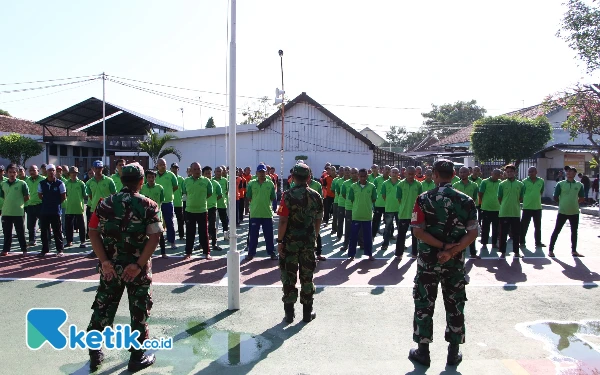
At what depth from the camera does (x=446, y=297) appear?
4.67 metres

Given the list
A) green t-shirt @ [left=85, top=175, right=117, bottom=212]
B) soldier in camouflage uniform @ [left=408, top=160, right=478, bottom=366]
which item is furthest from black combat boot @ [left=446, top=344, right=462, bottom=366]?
green t-shirt @ [left=85, top=175, right=117, bottom=212]

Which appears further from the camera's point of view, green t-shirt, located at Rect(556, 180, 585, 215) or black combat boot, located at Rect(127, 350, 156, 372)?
green t-shirt, located at Rect(556, 180, 585, 215)

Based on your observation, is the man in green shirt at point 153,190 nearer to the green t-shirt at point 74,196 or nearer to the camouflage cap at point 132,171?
the green t-shirt at point 74,196

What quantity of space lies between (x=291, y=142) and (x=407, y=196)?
71.9ft

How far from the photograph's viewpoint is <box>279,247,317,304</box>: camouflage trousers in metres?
5.87

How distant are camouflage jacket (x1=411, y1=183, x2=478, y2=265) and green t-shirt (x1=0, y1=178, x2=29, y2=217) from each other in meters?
8.66

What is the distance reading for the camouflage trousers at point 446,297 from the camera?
462 centimetres

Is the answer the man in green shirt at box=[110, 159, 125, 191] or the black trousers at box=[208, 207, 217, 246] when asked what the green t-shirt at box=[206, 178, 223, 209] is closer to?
the black trousers at box=[208, 207, 217, 246]

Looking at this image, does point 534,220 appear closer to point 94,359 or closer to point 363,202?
point 363,202

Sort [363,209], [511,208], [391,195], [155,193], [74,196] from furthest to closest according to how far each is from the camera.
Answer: [391,195] → [74,196] → [511,208] → [155,193] → [363,209]

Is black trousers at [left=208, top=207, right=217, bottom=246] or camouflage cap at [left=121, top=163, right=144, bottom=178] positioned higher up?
camouflage cap at [left=121, top=163, right=144, bottom=178]

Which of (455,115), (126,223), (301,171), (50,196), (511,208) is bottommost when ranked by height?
(511,208)

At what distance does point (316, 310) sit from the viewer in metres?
6.38

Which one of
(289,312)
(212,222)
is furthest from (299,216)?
(212,222)
